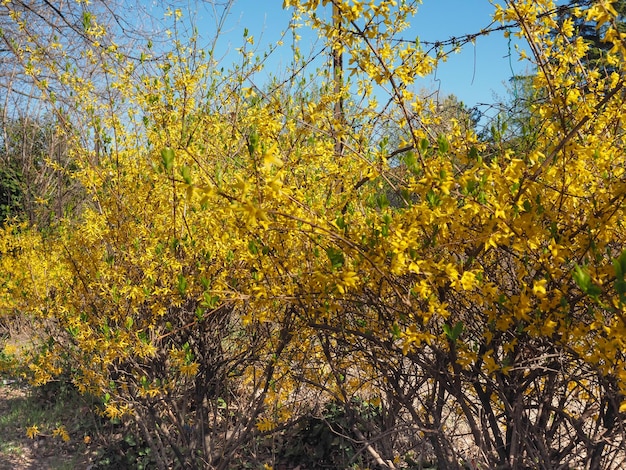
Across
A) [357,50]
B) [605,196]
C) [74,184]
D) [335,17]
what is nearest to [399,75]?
[357,50]

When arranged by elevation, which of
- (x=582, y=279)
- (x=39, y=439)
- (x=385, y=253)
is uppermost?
(x=385, y=253)

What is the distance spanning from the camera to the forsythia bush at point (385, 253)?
1768mm

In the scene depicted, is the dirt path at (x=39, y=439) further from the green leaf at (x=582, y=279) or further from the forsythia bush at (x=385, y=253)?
the green leaf at (x=582, y=279)

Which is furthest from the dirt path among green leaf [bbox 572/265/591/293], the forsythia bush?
green leaf [bbox 572/265/591/293]

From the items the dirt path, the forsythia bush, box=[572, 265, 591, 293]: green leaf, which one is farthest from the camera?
the dirt path

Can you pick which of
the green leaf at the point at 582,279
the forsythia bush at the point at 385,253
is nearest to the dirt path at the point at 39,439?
the forsythia bush at the point at 385,253

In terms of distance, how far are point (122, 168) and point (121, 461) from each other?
224 centimetres

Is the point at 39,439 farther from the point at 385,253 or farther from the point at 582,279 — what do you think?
the point at 582,279

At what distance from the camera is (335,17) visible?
1.95 metres

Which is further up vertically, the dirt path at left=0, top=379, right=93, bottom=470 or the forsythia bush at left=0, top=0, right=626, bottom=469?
the forsythia bush at left=0, top=0, right=626, bottom=469

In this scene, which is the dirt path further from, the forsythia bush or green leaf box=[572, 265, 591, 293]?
→ green leaf box=[572, 265, 591, 293]

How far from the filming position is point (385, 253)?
6.15 ft

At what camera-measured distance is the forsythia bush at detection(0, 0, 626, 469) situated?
177cm

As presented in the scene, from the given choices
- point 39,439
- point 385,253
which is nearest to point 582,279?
point 385,253
